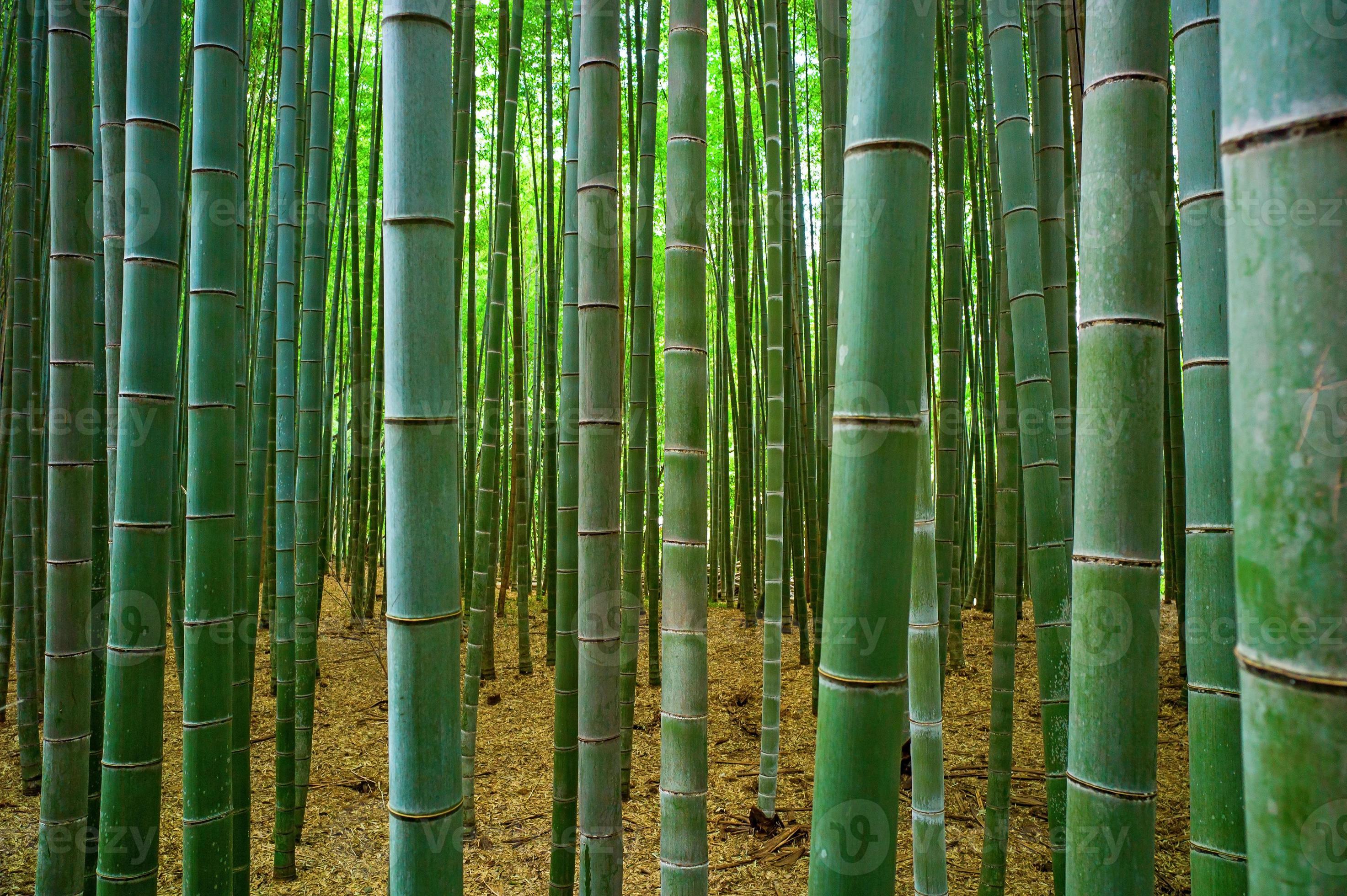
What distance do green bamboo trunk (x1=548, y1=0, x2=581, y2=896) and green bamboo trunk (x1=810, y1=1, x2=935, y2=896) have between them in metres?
1.06

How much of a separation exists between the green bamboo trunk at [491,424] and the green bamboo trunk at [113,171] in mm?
960

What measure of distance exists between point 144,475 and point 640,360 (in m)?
1.32

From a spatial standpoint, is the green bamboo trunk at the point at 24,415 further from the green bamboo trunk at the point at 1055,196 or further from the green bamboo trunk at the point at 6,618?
the green bamboo trunk at the point at 1055,196

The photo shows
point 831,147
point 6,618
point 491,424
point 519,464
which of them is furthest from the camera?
point 519,464

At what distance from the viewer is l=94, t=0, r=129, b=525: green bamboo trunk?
1313mm

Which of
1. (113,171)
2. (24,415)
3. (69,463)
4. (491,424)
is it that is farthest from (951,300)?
(24,415)

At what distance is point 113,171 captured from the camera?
144 centimetres

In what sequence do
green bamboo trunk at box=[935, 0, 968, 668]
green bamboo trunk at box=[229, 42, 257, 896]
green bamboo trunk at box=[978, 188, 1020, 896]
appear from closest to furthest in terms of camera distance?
green bamboo trunk at box=[229, 42, 257, 896] < green bamboo trunk at box=[978, 188, 1020, 896] < green bamboo trunk at box=[935, 0, 968, 668]

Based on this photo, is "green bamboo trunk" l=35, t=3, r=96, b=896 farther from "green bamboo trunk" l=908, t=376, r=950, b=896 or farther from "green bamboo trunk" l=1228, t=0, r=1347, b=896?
"green bamboo trunk" l=1228, t=0, r=1347, b=896

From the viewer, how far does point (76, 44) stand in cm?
133

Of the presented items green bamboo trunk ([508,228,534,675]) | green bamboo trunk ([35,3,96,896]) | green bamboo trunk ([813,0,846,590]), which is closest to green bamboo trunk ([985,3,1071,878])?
green bamboo trunk ([813,0,846,590])

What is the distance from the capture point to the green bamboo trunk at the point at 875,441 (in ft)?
2.10

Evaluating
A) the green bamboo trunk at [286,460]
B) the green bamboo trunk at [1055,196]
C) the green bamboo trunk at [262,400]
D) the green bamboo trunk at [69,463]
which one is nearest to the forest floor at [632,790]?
the green bamboo trunk at [286,460]

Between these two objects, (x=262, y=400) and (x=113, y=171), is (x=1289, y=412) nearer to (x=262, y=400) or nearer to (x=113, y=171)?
(x=113, y=171)
